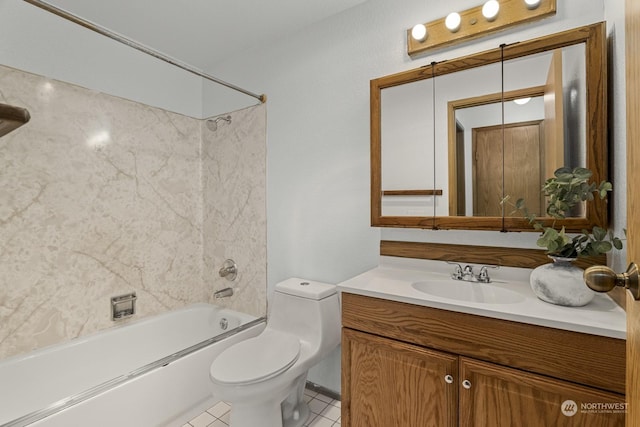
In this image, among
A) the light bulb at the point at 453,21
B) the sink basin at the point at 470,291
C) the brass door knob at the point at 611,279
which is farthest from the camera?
the light bulb at the point at 453,21

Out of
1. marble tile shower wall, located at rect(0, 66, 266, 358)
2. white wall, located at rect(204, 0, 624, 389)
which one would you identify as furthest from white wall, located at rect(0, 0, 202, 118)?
white wall, located at rect(204, 0, 624, 389)

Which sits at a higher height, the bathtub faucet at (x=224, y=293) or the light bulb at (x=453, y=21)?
the light bulb at (x=453, y=21)

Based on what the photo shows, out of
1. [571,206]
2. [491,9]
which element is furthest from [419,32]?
[571,206]

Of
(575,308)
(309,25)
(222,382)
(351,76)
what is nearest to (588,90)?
(575,308)

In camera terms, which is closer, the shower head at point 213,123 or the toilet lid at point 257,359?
the toilet lid at point 257,359

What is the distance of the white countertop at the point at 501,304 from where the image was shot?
0.90m

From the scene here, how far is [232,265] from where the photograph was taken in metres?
2.42

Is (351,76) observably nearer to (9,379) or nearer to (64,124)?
(64,124)

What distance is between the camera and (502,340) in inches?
39.4

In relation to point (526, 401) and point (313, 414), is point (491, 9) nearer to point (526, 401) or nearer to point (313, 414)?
point (526, 401)

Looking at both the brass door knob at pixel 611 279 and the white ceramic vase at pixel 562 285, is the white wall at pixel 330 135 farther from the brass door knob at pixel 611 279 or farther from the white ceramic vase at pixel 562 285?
the brass door knob at pixel 611 279

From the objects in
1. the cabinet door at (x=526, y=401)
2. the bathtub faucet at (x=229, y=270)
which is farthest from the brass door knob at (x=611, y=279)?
the bathtub faucet at (x=229, y=270)

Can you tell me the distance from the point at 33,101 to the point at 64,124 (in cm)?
17

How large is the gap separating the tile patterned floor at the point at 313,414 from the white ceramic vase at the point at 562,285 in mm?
1269
